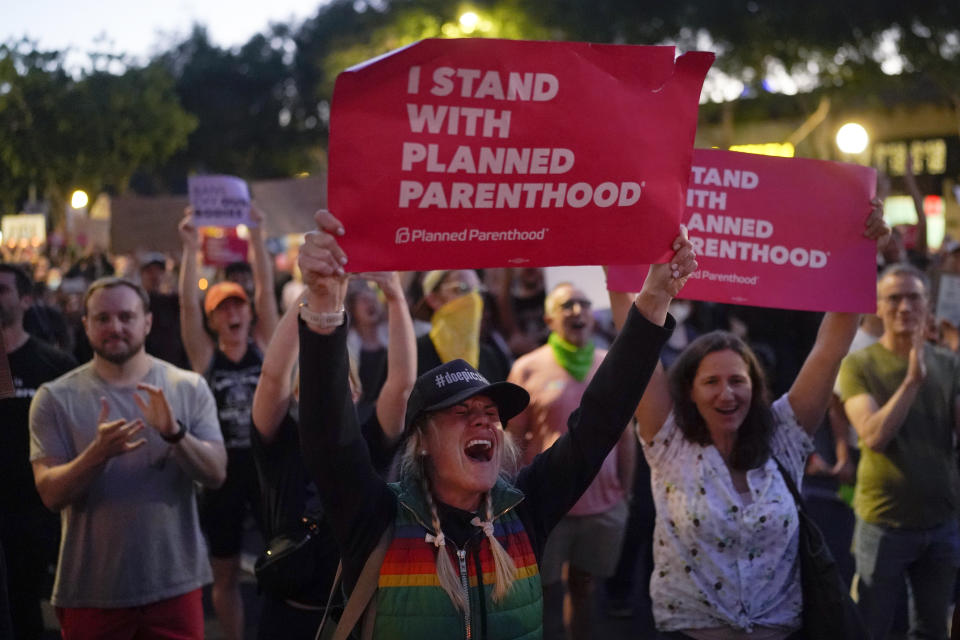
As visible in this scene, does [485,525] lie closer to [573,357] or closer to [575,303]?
[573,357]

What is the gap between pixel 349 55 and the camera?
33094mm

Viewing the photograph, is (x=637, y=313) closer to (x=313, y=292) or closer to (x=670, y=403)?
(x=313, y=292)

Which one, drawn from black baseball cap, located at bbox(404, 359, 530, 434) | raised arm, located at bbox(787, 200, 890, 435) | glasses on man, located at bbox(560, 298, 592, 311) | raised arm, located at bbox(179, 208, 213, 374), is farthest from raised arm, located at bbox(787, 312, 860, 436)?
raised arm, located at bbox(179, 208, 213, 374)

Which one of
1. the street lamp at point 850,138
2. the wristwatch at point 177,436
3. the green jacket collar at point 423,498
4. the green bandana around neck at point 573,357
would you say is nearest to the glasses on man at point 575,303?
the green bandana around neck at point 573,357

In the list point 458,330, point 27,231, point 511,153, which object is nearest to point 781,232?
point 511,153

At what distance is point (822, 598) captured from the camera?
144 inches

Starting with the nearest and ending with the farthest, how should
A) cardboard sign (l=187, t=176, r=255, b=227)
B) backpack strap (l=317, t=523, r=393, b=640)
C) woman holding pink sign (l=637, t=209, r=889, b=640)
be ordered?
backpack strap (l=317, t=523, r=393, b=640)
woman holding pink sign (l=637, t=209, r=889, b=640)
cardboard sign (l=187, t=176, r=255, b=227)

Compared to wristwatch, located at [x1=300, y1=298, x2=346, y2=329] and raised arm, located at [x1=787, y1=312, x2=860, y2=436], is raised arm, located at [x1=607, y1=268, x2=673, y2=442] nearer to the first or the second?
raised arm, located at [x1=787, y1=312, x2=860, y2=436]

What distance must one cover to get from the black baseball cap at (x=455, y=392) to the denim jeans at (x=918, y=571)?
8.70 feet

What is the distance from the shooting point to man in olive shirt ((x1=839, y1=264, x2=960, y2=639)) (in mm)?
4910

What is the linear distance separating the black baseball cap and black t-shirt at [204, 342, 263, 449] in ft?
10.8

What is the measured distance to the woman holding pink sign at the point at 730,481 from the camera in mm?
3727

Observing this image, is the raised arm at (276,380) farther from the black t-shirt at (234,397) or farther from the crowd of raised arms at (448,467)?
the black t-shirt at (234,397)

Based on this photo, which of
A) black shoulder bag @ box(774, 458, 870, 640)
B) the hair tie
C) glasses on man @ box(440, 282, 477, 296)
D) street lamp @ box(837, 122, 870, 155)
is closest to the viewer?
the hair tie
